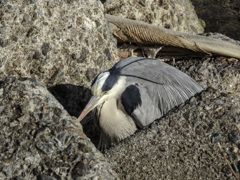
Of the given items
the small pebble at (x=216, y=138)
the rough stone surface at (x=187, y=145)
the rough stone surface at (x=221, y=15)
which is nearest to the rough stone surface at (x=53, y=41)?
the rough stone surface at (x=187, y=145)

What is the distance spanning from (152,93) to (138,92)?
0.32ft

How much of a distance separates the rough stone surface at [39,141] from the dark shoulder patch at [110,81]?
61cm

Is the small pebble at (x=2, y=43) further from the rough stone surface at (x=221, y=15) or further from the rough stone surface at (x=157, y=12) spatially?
the rough stone surface at (x=221, y=15)

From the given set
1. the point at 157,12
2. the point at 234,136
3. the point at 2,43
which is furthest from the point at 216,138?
the point at 157,12

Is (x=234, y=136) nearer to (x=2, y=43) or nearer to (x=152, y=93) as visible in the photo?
(x=152, y=93)

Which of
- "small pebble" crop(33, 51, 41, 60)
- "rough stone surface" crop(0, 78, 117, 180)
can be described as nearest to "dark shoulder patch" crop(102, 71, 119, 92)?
"small pebble" crop(33, 51, 41, 60)

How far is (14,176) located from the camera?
5.93 ft

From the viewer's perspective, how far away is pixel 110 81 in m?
2.75

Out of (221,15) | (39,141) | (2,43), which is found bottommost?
(221,15)

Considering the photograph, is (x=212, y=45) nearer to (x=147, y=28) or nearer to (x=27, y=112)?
(x=147, y=28)

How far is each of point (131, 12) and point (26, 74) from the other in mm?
1294

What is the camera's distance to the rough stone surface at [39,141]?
1.83 metres

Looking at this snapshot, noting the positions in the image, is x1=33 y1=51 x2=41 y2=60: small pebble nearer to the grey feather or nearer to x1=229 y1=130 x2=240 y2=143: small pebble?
the grey feather

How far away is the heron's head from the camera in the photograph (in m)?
2.71
